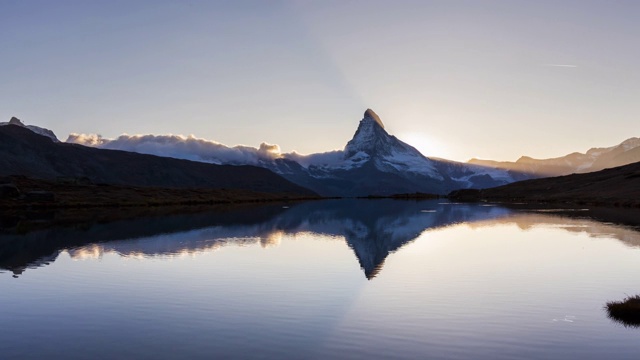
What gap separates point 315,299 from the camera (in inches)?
1249

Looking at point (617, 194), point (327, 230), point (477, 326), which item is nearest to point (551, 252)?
point (477, 326)

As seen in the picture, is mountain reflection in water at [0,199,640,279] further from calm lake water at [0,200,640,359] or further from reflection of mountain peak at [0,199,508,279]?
calm lake water at [0,200,640,359]

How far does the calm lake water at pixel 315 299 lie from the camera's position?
22.1 m

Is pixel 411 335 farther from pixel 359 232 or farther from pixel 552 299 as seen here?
pixel 359 232

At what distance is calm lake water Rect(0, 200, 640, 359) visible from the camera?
22125 mm

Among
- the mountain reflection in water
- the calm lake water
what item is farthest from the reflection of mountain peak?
the calm lake water

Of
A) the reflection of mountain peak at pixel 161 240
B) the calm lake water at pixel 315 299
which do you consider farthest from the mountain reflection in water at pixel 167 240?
the calm lake water at pixel 315 299

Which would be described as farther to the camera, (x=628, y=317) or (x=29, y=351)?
(x=628, y=317)

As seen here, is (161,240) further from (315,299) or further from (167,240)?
(315,299)

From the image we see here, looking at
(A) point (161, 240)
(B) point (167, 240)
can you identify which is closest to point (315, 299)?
(B) point (167, 240)

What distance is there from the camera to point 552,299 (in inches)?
1241

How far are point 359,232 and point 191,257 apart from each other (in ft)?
123

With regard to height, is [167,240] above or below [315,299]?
above

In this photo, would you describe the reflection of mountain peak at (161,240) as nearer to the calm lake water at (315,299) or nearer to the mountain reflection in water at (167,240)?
the mountain reflection in water at (167,240)
